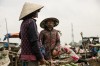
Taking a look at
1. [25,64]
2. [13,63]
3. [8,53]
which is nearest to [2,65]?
[8,53]

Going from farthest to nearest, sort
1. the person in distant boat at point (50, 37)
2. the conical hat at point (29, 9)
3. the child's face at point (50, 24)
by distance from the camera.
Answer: the child's face at point (50, 24) → the person in distant boat at point (50, 37) → the conical hat at point (29, 9)

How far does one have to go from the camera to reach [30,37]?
16.5 ft

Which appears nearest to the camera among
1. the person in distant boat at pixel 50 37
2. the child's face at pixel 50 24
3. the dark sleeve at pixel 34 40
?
the dark sleeve at pixel 34 40

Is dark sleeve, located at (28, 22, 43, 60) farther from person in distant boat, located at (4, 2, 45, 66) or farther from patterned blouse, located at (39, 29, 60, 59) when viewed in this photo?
A: patterned blouse, located at (39, 29, 60, 59)

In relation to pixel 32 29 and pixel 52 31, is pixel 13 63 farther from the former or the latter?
pixel 32 29

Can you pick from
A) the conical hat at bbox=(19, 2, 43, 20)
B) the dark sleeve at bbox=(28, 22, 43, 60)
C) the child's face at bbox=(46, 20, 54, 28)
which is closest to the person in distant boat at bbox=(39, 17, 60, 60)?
the child's face at bbox=(46, 20, 54, 28)

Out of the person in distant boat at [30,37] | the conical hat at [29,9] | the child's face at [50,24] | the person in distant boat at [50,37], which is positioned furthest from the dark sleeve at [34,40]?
the child's face at [50,24]

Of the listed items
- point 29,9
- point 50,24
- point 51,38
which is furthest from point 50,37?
point 29,9

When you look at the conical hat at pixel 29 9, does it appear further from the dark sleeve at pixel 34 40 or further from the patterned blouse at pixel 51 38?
the patterned blouse at pixel 51 38

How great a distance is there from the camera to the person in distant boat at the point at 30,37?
16.3 ft

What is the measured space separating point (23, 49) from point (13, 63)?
28.0 feet

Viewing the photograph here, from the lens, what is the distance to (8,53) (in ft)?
41.2

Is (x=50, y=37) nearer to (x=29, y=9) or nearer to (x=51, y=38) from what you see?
(x=51, y=38)

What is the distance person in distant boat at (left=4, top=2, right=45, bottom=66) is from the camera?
496 centimetres
